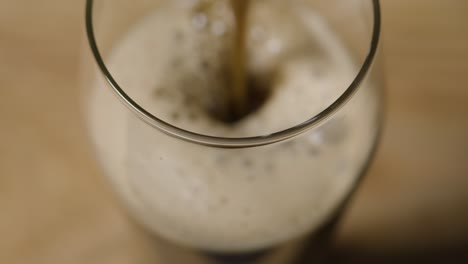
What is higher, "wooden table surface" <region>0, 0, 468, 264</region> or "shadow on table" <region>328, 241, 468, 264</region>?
"wooden table surface" <region>0, 0, 468, 264</region>

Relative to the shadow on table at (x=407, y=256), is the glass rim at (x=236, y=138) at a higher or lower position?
lower

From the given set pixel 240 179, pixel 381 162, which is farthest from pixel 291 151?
pixel 381 162

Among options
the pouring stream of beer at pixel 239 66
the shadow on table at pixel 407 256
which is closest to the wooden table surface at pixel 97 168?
the shadow on table at pixel 407 256

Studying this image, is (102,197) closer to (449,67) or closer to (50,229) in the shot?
(50,229)

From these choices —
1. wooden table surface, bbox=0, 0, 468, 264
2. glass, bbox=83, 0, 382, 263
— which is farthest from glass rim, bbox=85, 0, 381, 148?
wooden table surface, bbox=0, 0, 468, 264

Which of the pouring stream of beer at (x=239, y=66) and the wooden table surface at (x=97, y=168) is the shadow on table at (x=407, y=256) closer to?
the wooden table surface at (x=97, y=168)

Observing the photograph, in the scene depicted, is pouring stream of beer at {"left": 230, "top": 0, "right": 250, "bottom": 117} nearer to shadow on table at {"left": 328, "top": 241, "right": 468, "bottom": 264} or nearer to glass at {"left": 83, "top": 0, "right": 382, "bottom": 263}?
glass at {"left": 83, "top": 0, "right": 382, "bottom": 263}
